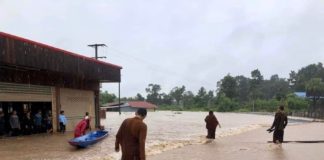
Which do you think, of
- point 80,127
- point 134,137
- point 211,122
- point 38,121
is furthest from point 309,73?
point 134,137

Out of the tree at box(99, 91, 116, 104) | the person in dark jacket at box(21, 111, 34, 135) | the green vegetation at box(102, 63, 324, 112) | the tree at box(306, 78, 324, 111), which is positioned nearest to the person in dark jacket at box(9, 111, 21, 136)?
the person in dark jacket at box(21, 111, 34, 135)

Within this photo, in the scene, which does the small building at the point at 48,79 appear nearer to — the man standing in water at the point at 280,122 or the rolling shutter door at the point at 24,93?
the rolling shutter door at the point at 24,93

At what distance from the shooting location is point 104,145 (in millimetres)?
22016

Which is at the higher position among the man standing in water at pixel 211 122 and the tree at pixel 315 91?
the tree at pixel 315 91

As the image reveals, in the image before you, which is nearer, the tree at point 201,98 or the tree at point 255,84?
the tree at point 255,84

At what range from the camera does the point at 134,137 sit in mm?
8148

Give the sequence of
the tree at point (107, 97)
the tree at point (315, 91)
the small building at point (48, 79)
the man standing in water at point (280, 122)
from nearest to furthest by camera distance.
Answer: the man standing in water at point (280, 122), the small building at point (48, 79), the tree at point (315, 91), the tree at point (107, 97)

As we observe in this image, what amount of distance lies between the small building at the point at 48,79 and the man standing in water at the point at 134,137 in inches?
545

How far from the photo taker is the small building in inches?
882

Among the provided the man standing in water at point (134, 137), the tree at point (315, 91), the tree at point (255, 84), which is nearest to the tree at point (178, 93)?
the tree at point (255, 84)

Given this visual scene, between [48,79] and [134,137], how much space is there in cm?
2058

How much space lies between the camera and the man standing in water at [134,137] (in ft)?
26.5

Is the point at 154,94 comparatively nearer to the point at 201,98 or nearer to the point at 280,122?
the point at 201,98

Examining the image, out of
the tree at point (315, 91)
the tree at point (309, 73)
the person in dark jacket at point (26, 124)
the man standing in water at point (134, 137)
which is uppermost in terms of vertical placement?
the tree at point (309, 73)
